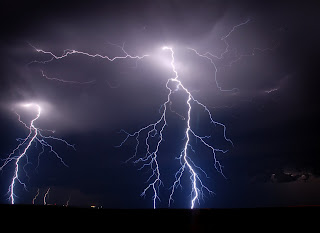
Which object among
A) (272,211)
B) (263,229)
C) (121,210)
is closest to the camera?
(263,229)

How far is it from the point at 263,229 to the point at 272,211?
0.52ft

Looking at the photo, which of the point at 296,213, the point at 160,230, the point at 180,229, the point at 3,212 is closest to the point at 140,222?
the point at 160,230

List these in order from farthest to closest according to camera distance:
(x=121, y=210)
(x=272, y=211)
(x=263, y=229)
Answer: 1. (x=121, y=210)
2. (x=272, y=211)
3. (x=263, y=229)

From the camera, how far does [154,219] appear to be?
155 cm

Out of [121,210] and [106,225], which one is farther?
[121,210]

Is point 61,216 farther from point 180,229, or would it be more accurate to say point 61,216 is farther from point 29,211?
point 180,229

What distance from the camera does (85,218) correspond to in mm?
1508

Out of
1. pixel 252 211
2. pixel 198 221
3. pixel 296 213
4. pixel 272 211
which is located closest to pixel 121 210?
pixel 198 221

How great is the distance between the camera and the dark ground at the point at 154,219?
1453 mm

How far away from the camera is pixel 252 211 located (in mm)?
1585

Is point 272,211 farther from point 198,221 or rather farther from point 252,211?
point 198,221

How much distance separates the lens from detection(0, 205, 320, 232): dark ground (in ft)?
4.77

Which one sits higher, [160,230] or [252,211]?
[252,211]

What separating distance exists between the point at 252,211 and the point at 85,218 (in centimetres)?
106
